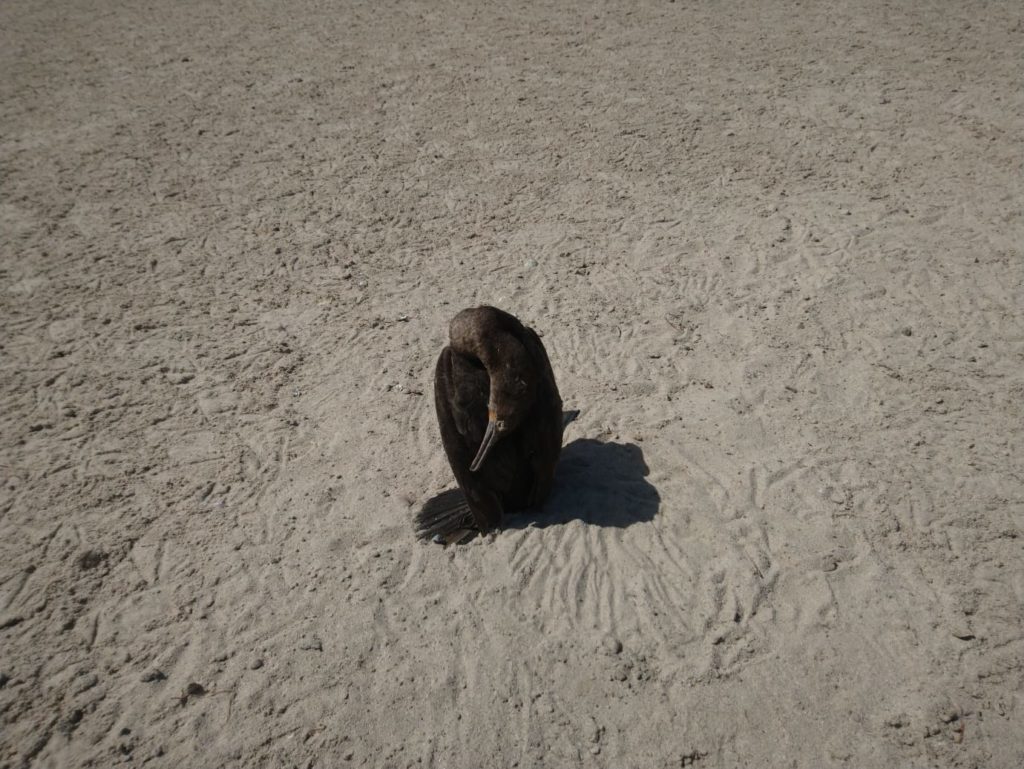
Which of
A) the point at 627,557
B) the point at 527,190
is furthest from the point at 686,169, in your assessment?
the point at 627,557

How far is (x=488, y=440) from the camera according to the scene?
477 cm

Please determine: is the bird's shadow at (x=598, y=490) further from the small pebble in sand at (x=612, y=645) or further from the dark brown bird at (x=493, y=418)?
the small pebble in sand at (x=612, y=645)

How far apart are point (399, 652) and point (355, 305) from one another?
13.2 ft

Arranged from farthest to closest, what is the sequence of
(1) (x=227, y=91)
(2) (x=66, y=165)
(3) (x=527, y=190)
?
(1) (x=227, y=91)
(2) (x=66, y=165)
(3) (x=527, y=190)

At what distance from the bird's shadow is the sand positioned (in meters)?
0.03

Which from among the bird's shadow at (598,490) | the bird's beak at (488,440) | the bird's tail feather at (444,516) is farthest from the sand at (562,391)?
the bird's beak at (488,440)

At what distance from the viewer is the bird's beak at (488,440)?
15.6 feet

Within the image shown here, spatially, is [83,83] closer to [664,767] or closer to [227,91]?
[227,91]

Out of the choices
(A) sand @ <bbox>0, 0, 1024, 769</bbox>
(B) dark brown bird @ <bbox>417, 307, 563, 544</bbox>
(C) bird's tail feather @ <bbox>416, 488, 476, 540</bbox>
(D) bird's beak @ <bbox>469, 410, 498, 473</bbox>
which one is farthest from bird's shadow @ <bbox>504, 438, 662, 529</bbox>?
(D) bird's beak @ <bbox>469, 410, 498, 473</bbox>

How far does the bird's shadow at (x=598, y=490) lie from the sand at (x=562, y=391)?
0.09 ft

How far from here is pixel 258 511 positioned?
5723 mm

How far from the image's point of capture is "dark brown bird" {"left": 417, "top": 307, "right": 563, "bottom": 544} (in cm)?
466

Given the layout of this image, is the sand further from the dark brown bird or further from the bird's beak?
the bird's beak

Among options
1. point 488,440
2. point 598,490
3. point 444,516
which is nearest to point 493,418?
point 488,440
